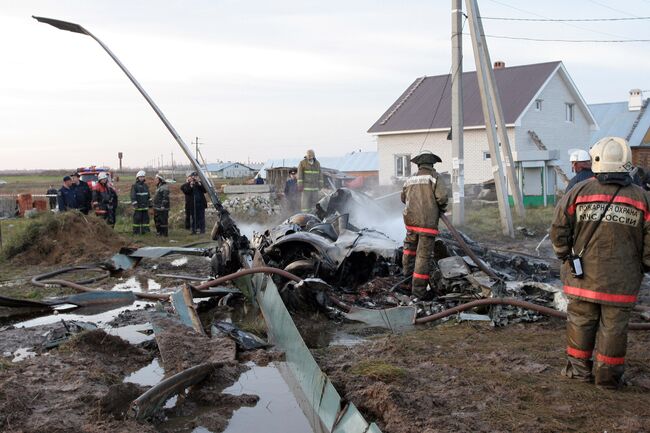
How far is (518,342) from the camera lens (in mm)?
5879

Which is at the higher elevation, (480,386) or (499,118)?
(499,118)

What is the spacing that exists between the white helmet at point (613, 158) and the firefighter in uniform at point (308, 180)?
11002mm

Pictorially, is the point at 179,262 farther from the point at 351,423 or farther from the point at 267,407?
the point at 351,423

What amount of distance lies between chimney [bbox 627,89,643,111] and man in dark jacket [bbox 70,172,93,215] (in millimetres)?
35481

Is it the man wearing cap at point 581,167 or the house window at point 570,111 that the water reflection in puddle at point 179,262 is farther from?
the house window at point 570,111

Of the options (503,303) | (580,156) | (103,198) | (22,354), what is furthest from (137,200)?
(503,303)

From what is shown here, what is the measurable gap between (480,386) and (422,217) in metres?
3.49

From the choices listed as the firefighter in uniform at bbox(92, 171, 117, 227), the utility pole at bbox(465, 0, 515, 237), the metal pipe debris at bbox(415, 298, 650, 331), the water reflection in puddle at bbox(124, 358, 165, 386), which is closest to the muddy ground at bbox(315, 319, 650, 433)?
the metal pipe debris at bbox(415, 298, 650, 331)

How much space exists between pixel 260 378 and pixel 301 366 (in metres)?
0.45

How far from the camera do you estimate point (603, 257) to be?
449 centimetres

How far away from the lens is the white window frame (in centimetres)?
3165

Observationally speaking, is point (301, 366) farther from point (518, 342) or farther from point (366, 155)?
point (366, 155)

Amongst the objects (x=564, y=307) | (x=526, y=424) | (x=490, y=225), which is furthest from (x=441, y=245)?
(x=490, y=225)

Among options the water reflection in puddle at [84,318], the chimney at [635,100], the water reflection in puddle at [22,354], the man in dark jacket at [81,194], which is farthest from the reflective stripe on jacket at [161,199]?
the chimney at [635,100]
